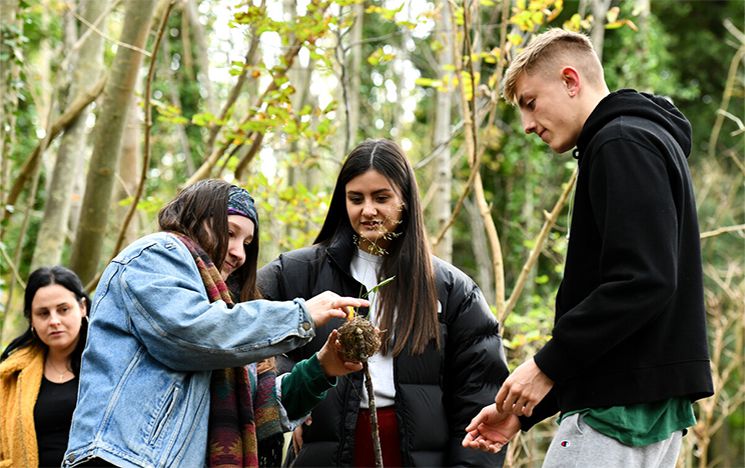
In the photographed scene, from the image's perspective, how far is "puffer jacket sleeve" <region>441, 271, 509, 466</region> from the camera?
12.0ft

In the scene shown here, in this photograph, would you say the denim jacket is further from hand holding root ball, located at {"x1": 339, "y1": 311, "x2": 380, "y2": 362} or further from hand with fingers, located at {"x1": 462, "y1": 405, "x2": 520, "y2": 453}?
hand with fingers, located at {"x1": 462, "y1": 405, "x2": 520, "y2": 453}

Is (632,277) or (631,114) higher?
(631,114)

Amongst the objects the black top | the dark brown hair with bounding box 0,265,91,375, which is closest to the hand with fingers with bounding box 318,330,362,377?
the black top

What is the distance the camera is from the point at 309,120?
5.90 meters

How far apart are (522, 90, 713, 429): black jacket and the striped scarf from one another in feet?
2.93

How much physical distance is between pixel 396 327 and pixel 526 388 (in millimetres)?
1048

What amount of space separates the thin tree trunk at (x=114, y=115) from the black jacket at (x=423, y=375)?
2.22 meters

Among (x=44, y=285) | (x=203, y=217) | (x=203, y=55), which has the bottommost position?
(x=44, y=285)

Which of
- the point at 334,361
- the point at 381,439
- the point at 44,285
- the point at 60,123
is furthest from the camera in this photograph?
the point at 60,123

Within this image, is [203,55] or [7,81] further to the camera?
[203,55]

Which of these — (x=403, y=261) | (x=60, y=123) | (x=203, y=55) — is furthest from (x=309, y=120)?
(x=203, y=55)

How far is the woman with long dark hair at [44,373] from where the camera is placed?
4191 millimetres

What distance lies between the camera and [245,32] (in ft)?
18.4

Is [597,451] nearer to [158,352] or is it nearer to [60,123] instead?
[158,352]
